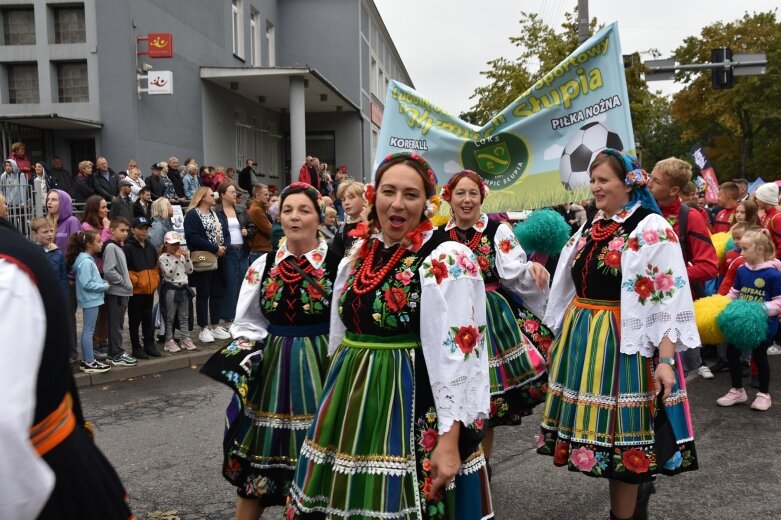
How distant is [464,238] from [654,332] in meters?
1.60

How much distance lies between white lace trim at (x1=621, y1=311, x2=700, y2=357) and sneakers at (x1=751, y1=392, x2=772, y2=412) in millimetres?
3440

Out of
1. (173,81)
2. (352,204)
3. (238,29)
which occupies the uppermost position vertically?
(238,29)

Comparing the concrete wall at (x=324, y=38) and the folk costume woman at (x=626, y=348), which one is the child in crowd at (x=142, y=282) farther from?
the concrete wall at (x=324, y=38)

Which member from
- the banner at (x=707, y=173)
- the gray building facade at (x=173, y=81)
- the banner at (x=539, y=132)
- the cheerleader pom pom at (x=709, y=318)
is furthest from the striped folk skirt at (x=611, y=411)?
the gray building facade at (x=173, y=81)

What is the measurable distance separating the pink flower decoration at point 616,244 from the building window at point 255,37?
77.7 ft

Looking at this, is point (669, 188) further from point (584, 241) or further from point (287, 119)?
point (287, 119)

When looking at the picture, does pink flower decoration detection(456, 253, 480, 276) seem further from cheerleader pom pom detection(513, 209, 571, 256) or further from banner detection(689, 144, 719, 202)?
banner detection(689, 144, 719, 202)

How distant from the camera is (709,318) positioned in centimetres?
645

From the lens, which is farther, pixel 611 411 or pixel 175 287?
pixel 175 287

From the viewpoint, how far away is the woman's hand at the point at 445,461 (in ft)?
8.20

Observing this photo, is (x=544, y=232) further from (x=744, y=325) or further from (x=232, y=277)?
(x=232, y=277)

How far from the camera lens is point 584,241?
387 centimetres

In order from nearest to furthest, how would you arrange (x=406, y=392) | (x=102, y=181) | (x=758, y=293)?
1. (x=406, y=392)
2. (x=758, y=293)
3. (x=102, y=181)

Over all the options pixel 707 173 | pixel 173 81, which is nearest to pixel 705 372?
pixel 707 173
